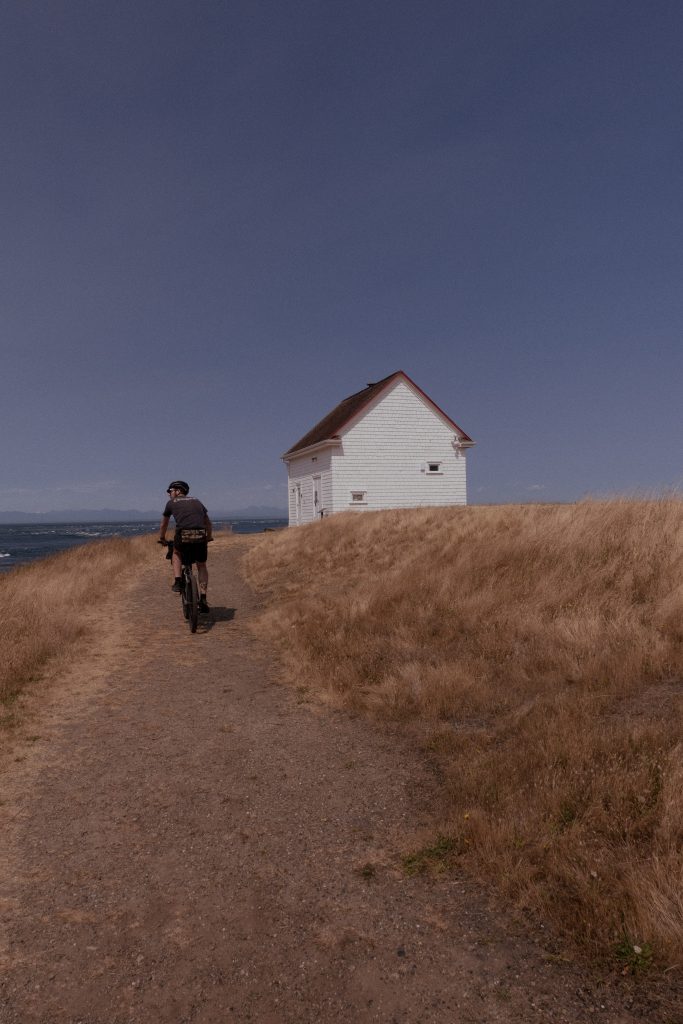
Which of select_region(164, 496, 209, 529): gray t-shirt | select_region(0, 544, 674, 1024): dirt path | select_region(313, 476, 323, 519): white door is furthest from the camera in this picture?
select_region(313, 476, 323, 519): white door

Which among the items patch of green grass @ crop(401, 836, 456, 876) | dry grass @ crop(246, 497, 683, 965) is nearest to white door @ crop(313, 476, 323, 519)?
dry grass @ crop(246, 497, 683, 965)

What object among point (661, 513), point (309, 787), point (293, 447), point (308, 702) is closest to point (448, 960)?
point (309, 787)

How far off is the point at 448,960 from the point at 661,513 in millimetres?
10314

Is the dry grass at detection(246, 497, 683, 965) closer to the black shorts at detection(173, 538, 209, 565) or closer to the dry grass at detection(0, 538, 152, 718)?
the black shorts at detection(173, 538, 209, 565)

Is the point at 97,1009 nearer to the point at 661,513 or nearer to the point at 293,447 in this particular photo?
the point at 661,513

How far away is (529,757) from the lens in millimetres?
4684

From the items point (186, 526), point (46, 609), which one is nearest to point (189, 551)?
point (186, 526)

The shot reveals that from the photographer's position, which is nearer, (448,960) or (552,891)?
(448,960)

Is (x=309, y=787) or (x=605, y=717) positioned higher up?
(x=605, y=717)

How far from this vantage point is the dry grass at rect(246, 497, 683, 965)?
346 centimetres

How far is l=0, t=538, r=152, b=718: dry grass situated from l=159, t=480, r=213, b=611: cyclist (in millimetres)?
2195

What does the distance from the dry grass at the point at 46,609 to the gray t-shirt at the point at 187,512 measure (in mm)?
2634

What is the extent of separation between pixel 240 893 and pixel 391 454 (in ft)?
83.5

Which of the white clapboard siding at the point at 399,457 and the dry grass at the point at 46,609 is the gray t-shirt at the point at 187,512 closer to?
the dry grass at the point at 46,609
